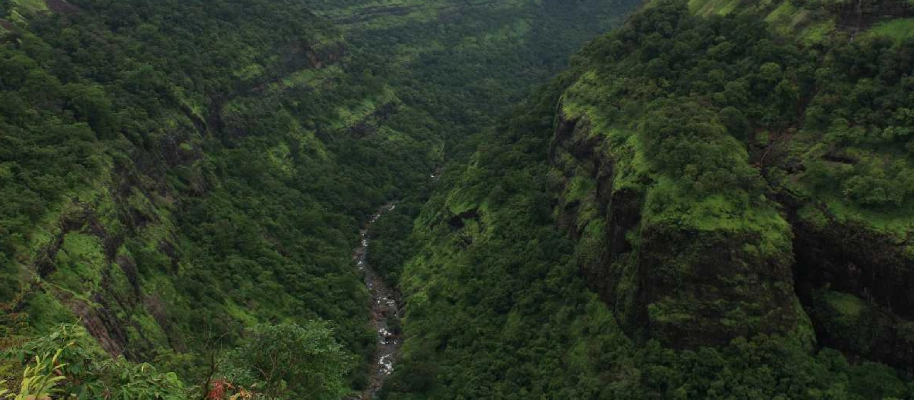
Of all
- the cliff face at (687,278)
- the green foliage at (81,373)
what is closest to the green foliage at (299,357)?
the green foliage at (81,373)

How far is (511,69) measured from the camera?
135 m

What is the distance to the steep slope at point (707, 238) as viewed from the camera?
3325 centimetres

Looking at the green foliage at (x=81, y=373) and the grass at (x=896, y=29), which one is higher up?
the green foliage at (x=81, y=373)

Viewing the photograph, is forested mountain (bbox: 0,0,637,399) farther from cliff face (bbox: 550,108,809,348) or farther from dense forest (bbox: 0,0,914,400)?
cliff face (bbox: 550,108,809,348)

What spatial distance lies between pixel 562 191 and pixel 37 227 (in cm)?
3663

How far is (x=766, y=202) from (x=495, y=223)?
2667cm

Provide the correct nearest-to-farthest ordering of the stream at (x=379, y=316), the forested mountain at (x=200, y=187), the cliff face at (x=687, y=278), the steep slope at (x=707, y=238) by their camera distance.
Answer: the forested mountain at (x=200, y=187)
the steep slope at (x=707, y=238)
the cliff face at (x=687, y=278)
the stream at (x=379, y=316)

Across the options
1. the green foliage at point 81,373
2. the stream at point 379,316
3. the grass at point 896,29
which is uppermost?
the green foliage at point 81,373

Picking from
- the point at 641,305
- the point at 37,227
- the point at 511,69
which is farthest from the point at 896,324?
the point at 511,69

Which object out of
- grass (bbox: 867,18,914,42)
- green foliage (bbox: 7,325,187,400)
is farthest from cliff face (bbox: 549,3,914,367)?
green foliage (bbox: 7,325,187,400)

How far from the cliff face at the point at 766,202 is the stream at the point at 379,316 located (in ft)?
60.1

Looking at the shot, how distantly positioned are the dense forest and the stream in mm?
510

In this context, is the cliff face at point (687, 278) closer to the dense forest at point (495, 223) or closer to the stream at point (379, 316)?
the dense forest at point (495, 223)

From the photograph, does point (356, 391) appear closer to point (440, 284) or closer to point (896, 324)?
point (440, 284)
